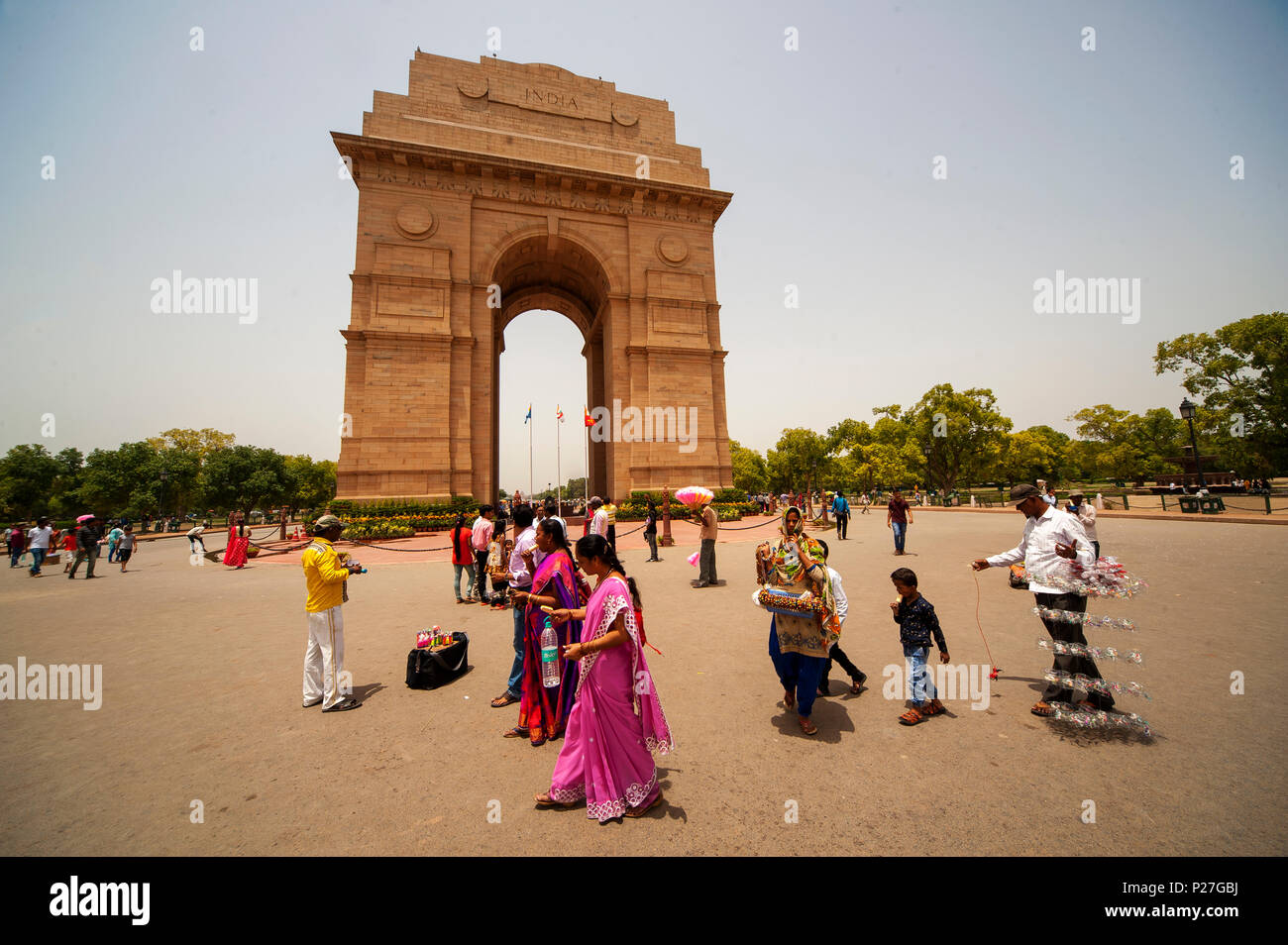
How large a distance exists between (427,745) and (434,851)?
136cm

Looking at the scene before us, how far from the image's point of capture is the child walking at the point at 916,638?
13.5 feet

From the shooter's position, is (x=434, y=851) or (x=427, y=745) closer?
(x=434, y=851)

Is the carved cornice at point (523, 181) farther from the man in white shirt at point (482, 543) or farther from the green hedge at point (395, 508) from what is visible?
the man in white shirt at point (482, 543)

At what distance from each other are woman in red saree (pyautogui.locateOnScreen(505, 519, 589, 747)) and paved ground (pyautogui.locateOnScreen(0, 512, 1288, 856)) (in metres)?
0.22

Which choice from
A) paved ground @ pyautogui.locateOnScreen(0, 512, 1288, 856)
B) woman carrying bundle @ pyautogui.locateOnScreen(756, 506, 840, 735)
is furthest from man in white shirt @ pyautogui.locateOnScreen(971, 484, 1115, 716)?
woman carrying bundle @ pyautogui.locateOnScreen(756, 506, 840, 735)

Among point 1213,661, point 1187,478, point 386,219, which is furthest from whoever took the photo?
point 1187,478

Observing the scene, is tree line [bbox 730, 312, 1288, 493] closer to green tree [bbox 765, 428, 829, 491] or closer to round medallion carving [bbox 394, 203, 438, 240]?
green tree [bbox 765, 428, 829, 491]

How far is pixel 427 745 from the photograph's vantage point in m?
3.85

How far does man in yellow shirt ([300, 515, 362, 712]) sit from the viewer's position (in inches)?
182

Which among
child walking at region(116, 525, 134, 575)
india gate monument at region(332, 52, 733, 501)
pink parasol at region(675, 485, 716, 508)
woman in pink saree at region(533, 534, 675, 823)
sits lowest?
child walking at region(116, 525, 134, 575)

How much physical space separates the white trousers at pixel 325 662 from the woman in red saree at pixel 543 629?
→ 74.9 inches

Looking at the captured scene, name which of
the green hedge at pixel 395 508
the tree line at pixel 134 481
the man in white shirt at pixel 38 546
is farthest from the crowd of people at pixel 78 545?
the tree line at pixel 134 481
